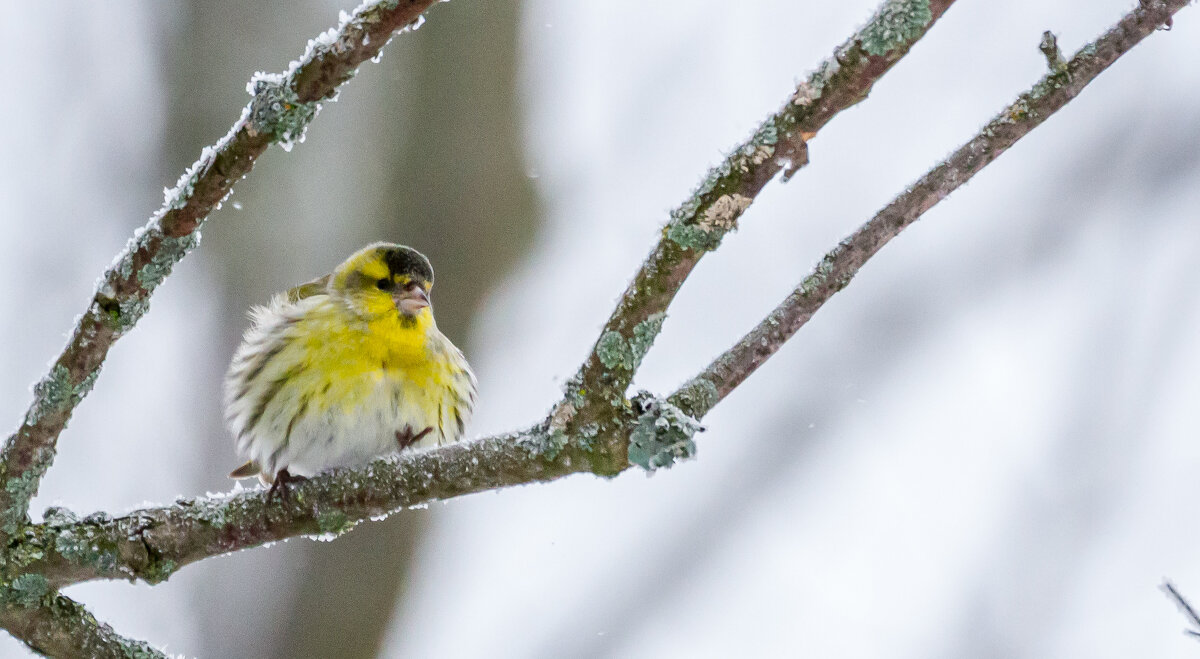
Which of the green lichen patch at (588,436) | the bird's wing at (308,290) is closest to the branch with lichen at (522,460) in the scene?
the green lichen patch at (588,436)

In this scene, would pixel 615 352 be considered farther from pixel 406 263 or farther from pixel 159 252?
pixel 406 263

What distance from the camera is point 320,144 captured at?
518cm

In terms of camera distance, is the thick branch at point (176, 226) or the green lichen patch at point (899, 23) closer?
the green lichen patch at point (899, 23)

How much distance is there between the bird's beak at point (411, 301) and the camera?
324cm

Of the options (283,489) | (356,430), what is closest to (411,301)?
(356,430)

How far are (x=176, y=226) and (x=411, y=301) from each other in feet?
5.33

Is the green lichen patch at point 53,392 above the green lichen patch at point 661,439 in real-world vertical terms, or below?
above

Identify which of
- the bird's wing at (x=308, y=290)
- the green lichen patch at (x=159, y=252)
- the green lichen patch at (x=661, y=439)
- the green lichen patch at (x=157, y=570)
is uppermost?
the bird's wing at (x=308, y=290)

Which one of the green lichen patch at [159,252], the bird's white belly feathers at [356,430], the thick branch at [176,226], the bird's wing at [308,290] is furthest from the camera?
the bird's wing at [308,290]

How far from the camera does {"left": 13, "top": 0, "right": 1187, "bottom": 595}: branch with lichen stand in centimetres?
156

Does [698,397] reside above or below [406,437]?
below

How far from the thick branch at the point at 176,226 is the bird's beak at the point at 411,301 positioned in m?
1.46

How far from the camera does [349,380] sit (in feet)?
10.1

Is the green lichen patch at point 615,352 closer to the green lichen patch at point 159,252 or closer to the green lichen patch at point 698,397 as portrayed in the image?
the green lichen patch at point 698,397
